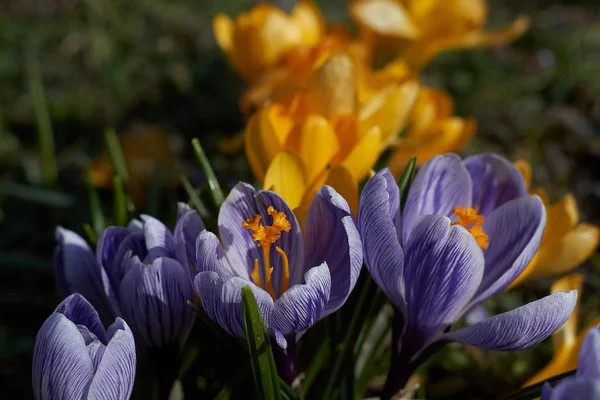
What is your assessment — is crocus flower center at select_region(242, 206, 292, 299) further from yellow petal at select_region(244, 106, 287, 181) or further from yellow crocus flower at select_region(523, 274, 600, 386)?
yellow crocus flower at select_region(523, 274, 600, 386)

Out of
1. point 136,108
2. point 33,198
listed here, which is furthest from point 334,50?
point 136,108

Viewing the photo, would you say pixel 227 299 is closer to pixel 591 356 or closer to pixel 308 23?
pixel 591 356

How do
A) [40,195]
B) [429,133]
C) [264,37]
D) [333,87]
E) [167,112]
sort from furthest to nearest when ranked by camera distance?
[167,112], [40,195], [264,37], [429,133], [333,87]

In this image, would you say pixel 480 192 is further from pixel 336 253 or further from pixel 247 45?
pixel 247 45

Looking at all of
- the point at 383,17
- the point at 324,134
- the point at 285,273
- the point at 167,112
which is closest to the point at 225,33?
the point at 383,17

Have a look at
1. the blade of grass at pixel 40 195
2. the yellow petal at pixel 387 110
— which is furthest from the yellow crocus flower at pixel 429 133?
the blade of grass at pixel 40 195

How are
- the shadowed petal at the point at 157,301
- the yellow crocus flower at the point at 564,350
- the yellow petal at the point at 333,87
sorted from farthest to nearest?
the yellow petal at the point at 333,87, the yellow crocus flower at the point at 564,350, the shadowed petal at the point at 157,301

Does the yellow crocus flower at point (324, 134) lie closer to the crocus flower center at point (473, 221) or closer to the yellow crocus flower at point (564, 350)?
the crocus flower center at point (473, 221)
